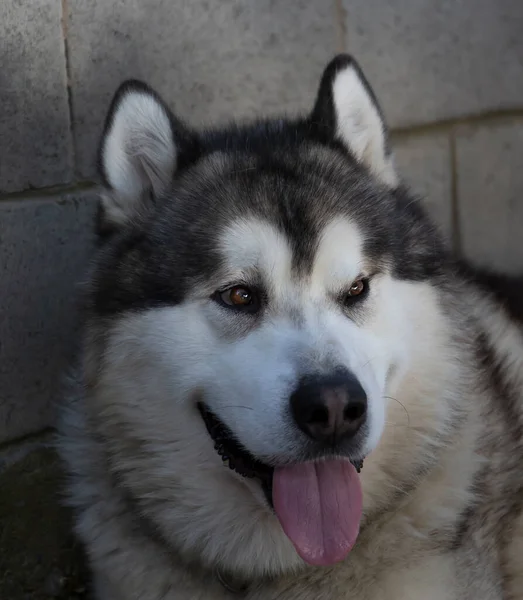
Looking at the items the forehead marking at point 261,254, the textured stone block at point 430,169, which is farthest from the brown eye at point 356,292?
the textured stone block at point 430,169

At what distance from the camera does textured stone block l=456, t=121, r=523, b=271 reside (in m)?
5.07

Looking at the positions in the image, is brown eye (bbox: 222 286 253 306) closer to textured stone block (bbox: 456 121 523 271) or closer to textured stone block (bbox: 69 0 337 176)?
textured stone block (bbox: 69 0 337 176)

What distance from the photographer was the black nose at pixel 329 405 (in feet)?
7.49

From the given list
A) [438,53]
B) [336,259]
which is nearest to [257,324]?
[336,259]

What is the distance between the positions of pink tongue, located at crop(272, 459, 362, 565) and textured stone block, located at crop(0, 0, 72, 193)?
5.90 ft

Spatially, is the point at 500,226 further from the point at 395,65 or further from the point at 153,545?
the point at 153,545

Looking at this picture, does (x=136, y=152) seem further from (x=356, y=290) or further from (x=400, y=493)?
(x=400, y=493)

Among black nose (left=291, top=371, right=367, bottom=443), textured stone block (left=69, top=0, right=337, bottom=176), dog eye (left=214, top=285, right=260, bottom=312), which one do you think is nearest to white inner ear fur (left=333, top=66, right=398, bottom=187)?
dog eye (left=214, top=285, right=260, bottom=312)

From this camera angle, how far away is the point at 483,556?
278 centimetres

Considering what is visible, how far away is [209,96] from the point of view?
4.06 meters

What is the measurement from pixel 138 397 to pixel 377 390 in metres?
0.77

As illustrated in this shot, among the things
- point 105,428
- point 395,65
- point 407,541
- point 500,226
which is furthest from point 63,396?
point 500,226

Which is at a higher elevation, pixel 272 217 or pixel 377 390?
pixel 272 217

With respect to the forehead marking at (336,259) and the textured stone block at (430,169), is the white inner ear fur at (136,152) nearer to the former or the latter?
the forehead marking at (336,259)
